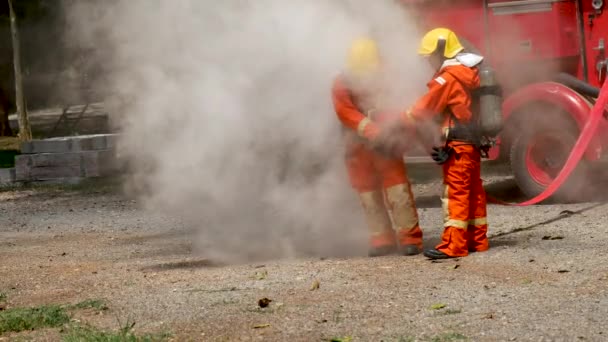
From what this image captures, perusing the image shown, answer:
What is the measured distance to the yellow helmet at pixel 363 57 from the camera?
28.6 feet

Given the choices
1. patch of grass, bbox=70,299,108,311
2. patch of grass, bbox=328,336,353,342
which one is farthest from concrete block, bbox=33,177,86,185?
patch of grass, bbox=328,336,353,342

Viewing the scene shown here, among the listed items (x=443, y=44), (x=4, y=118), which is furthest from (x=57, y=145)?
(x=4, y=118)

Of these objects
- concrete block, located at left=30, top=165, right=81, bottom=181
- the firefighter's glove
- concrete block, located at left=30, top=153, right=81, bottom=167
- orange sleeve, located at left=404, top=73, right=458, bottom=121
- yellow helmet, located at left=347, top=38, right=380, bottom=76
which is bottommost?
concrete block, located at left=30, top=165, right=81, bottom=181

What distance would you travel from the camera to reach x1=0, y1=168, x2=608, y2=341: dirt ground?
6234 millimetres

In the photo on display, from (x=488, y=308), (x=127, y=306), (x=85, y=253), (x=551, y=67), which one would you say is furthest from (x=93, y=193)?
(x=488, y=308)

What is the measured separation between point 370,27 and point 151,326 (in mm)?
3709

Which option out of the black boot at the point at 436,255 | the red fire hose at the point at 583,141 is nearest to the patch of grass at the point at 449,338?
the black boot at the point at 436,255

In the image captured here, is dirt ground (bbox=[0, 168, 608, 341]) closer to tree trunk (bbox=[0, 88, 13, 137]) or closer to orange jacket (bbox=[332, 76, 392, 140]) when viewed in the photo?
orange jacket (bbox=[332, 76, 392, 140])

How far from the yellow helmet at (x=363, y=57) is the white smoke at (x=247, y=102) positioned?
410mm

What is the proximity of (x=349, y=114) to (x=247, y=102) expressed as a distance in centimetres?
94

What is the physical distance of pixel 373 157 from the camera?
8.89m

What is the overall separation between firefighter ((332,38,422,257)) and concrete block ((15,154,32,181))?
9665 mm

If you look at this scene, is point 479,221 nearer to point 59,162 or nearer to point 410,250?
point 410,250

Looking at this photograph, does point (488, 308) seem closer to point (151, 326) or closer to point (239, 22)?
point (151, 326)
